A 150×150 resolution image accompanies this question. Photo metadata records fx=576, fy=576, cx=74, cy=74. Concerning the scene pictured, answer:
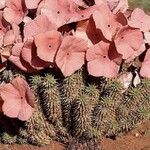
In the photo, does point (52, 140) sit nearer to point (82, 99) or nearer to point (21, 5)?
point (82, 99)

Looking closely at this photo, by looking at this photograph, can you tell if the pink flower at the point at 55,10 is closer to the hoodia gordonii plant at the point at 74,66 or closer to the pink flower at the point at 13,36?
the hoodia gordonii plant at the point at 74,66

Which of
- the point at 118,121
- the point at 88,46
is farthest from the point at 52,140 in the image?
the point at 88,46

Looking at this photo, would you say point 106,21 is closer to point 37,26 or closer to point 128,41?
point 128,41

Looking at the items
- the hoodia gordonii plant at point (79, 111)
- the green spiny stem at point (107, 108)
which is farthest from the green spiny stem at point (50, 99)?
the green spiny stem at point (107, 108)

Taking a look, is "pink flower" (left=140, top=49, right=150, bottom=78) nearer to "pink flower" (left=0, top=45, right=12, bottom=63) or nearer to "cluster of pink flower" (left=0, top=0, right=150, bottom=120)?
"cluster of pink flower" (left=0, top=0, right=150, bottom=120)

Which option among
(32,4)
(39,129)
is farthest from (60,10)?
(39,129)

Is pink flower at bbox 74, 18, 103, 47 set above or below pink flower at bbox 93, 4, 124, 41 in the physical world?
below

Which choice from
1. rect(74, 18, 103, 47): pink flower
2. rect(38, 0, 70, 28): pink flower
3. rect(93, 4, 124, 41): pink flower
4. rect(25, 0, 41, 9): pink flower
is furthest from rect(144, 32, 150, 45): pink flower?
rect(25, 0, 41, 9): pink flower
